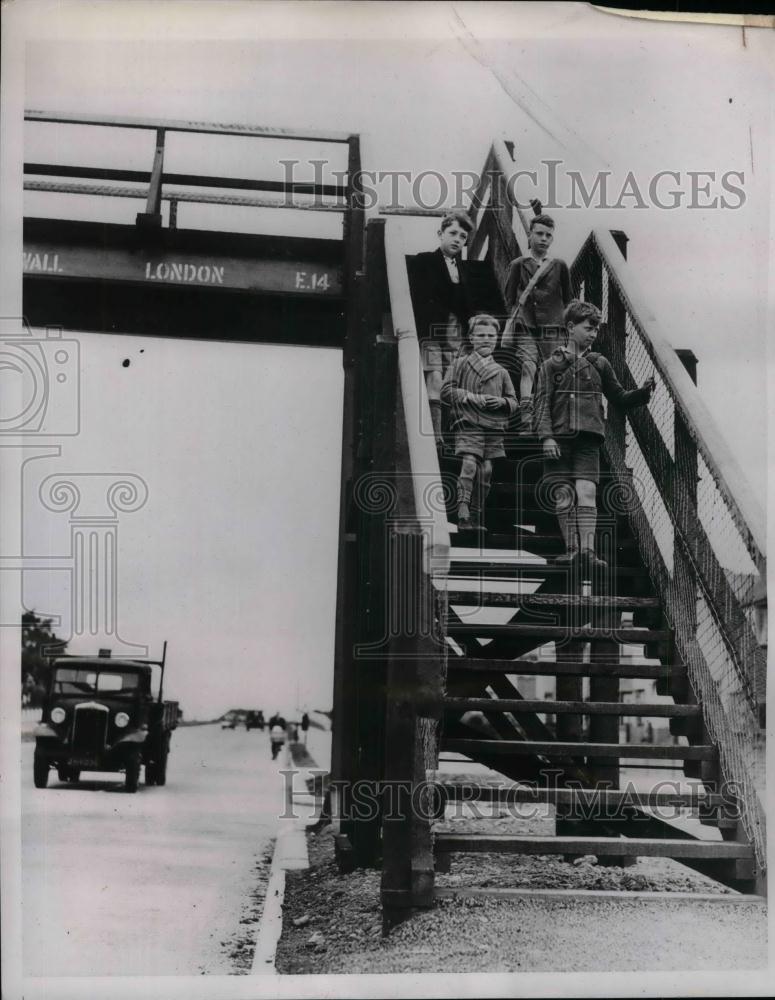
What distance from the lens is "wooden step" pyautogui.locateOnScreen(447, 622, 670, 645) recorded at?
5.50 metres

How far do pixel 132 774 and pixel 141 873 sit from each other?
2004mm

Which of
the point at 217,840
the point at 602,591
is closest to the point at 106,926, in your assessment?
the point at 217,840

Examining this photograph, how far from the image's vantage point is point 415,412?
5363 millimetres

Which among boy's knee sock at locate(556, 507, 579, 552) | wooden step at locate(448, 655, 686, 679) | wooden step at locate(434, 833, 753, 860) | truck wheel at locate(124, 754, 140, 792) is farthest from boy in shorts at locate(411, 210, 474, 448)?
truck wheel at locate(124, 754, 140, 792)

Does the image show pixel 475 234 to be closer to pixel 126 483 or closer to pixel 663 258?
pixel 663 258

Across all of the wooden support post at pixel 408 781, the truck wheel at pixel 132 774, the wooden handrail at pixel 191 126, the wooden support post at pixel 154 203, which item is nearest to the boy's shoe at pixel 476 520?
the wooden support post at pixel 408 781

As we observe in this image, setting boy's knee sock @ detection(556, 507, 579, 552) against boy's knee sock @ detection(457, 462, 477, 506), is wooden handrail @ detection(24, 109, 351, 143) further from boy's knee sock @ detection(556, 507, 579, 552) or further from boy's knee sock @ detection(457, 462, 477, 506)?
boy's knee sock @ detection(556, 507, 579, 552)

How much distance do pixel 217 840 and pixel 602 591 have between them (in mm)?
2699

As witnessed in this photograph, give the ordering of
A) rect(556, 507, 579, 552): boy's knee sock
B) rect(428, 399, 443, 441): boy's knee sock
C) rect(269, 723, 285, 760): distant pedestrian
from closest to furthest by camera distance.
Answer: rect(556, 507, 579, 552): boy's knee sock
rect(428, 399, 443, 441): boy's knee sock
rect(269, 723, 285, 760): distant pedestrian

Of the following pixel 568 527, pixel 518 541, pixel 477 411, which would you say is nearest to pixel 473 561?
pixel 518 541

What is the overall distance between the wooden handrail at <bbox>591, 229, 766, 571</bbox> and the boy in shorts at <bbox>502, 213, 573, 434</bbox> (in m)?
0.32

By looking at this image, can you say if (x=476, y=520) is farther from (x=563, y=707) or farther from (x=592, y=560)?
(x=563, y=707)

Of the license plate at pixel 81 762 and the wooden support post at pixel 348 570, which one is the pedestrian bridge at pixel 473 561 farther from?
the license plate at pixel 81 762

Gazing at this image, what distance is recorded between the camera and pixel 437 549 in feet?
15.7
